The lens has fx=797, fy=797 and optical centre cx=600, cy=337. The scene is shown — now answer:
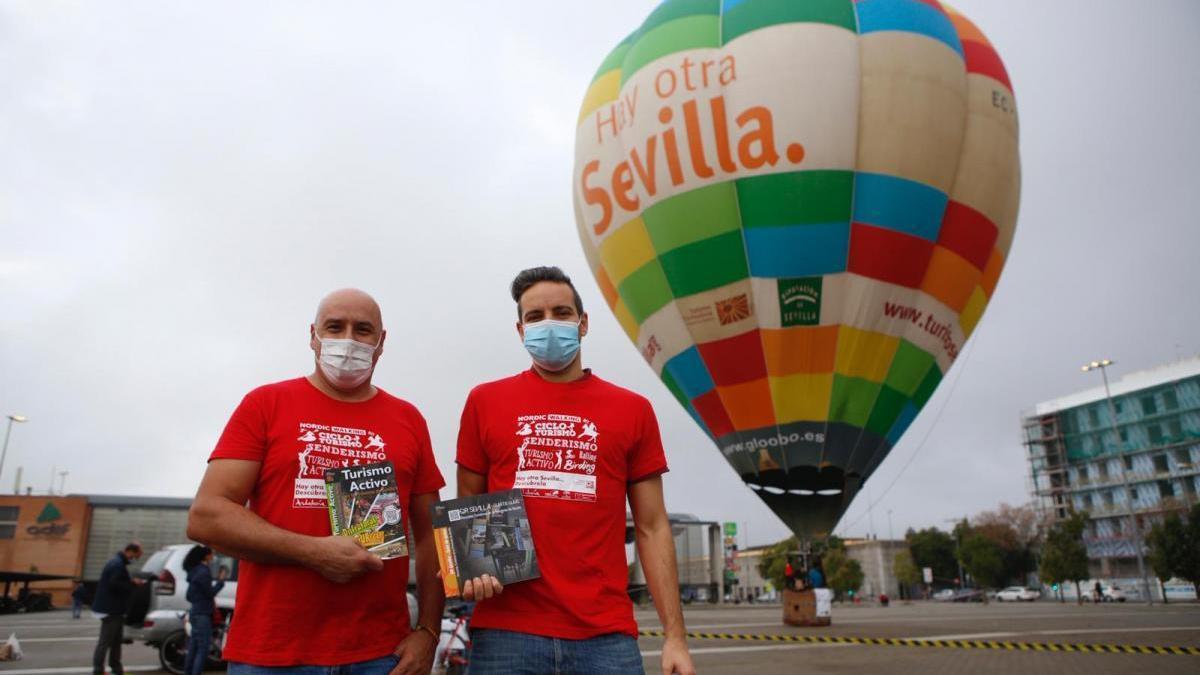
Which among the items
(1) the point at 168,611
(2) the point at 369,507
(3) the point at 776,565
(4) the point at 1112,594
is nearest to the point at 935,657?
(1) the point at 168,611

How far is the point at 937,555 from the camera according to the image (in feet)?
278

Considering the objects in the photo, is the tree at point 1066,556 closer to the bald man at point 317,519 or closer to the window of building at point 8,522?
the bald man at point 317,519

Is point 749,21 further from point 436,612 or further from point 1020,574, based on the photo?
point 1020,574

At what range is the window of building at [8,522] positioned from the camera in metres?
43.7

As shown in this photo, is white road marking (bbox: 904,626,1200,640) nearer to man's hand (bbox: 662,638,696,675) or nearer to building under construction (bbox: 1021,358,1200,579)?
man's hand (bbox: 662,638,696,675)

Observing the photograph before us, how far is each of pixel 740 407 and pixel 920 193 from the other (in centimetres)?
459

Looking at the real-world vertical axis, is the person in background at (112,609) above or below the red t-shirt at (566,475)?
below

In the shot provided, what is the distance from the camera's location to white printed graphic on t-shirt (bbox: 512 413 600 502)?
271 cm

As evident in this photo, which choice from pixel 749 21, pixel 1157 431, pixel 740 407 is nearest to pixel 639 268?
pixel 740 407

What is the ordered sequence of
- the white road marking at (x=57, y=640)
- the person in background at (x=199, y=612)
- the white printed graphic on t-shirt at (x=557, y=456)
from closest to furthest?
the white printed graphic on t-shirt at (x=557, y=456) < the person in background at (x=199, y=612) < the white road marking at (x=57, y=640)

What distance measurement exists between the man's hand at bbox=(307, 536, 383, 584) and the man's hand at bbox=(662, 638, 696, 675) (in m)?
1.00

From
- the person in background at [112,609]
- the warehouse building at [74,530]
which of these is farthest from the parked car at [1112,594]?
the person in background at [112,609]

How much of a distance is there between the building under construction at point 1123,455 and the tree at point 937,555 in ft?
34.6

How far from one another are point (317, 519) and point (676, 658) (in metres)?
1.24
